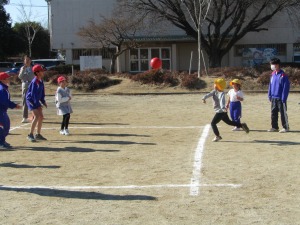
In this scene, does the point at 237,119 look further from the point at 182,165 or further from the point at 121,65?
the point at 121,65

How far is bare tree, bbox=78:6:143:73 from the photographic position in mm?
38000

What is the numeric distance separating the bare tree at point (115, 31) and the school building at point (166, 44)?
392 cm

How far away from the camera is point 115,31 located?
3847 centimetres

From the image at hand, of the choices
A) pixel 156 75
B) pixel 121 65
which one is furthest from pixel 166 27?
pixel 156 75

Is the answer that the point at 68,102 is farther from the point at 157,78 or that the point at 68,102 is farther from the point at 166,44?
the point at 166,44

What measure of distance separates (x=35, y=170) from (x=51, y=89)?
18.5 m

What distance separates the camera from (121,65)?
150 ft

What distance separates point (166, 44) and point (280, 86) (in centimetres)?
3439

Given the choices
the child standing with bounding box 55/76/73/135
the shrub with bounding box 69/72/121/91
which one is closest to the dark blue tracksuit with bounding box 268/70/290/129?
the child standing with bounding box 55/76/73/135

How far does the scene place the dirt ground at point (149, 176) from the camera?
5.19 metres

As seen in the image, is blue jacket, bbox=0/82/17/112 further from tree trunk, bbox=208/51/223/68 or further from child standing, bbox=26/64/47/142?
tree trunk, bbox=208/51/223/68

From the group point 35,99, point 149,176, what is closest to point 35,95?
point 35,99

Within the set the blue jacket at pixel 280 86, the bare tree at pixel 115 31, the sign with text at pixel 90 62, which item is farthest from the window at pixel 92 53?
the blue jacket at pixel 280 86

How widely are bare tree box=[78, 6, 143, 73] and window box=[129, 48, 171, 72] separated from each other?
467cm
